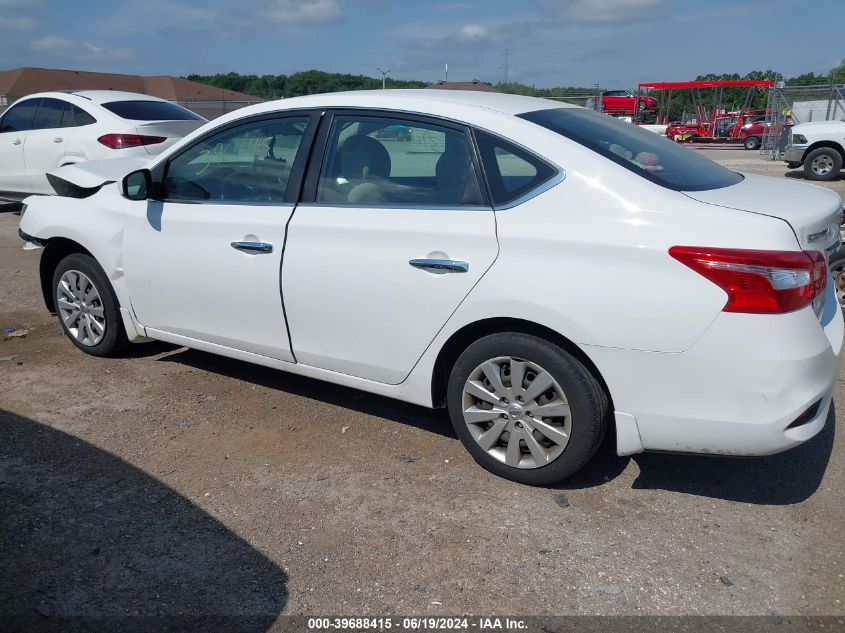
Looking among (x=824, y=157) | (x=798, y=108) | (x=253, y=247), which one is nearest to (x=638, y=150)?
(x=253, y=247)

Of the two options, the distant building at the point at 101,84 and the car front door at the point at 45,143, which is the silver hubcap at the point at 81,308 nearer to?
the car front door at the point at 45,143

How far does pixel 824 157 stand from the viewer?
16609 millimetres

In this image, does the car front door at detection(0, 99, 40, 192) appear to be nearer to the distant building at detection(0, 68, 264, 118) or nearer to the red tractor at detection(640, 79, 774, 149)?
the red tractor at detection(640, 79, 774, 149)

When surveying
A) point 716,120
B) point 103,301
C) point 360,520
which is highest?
point 716,120

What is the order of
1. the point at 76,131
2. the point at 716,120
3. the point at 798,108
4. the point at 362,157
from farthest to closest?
1. the point at 716,120
2. the point at 798,108
3. the point at 76,131
4. the point at 362,157

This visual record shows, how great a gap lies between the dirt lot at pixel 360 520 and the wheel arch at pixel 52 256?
104cm

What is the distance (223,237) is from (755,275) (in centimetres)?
266

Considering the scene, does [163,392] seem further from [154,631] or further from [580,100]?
[580,100]

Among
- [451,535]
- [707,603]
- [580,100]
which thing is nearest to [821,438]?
[707,603]

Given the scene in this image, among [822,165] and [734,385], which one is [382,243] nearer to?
[734,385]

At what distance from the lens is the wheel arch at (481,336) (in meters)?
3.29

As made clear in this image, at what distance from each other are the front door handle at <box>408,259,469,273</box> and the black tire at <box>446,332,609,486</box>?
13.2 inches

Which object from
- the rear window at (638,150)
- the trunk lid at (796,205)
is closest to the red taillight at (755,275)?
the trunk lid at (796,205)

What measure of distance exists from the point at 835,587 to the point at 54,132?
10108 millimetres
